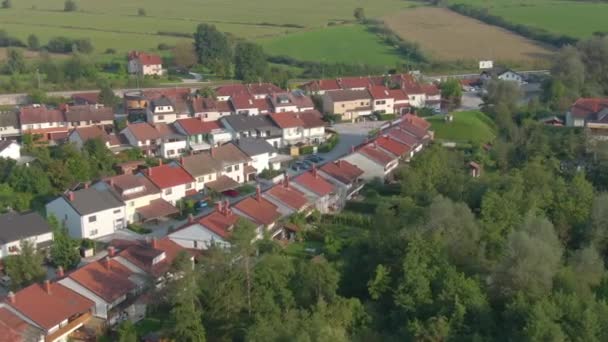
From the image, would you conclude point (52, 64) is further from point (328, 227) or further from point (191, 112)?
point (328, 227)

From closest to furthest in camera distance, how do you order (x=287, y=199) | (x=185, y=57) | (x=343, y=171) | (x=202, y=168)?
(x=287, y=199)
(x=343, y=171)
(x=202, y=168)
(x=185, y=57)

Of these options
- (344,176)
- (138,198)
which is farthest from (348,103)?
(138,198)

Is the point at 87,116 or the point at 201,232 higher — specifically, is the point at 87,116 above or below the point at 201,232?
above

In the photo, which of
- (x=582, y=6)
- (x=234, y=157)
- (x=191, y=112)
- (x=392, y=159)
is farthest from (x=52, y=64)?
(x=582, y=6)

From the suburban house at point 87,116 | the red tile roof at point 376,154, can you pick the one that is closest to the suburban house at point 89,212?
the red tile roof at point 376,154

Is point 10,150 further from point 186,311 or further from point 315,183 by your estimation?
point 186,311

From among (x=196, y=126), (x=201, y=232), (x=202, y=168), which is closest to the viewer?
(x=201, y=232)

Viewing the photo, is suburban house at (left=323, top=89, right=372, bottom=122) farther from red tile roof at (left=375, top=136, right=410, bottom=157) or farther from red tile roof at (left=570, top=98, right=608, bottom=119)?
red tile roof at (left=570, top=98, right=608, bottom=119)
